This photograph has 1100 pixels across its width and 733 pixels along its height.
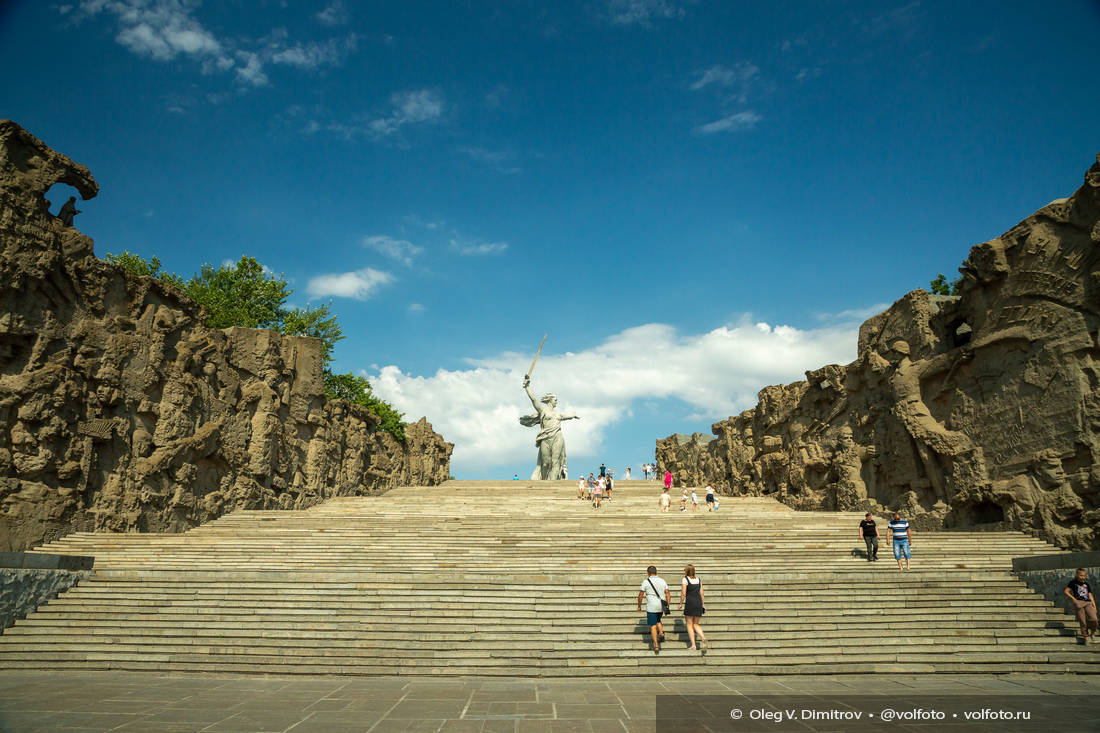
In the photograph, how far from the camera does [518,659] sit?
8500mm

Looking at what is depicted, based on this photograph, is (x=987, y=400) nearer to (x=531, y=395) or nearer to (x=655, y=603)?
(x=655, y=603)

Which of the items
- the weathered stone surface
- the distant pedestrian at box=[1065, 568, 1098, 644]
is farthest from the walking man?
the weathered stone surface

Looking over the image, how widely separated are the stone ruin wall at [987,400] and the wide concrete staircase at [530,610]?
1430mm

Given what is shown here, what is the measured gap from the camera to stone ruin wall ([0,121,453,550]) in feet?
40.8

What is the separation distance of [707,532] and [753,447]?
43.6ft

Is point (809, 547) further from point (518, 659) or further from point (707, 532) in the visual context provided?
point (518, 659)

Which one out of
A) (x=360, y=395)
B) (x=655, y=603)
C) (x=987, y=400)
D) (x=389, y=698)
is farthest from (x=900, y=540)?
(x=360, y=395)

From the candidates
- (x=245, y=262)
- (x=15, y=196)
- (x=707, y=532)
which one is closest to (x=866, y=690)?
(x=707, y=532)

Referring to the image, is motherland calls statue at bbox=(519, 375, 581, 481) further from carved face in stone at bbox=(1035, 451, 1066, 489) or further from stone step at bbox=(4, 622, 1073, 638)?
stone step at bbox=(4, 622, 1073, 638)

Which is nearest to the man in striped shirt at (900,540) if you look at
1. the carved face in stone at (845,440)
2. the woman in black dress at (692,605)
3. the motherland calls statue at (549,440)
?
the woman in black dress at (692,605)

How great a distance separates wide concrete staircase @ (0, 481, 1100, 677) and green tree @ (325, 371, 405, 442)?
69.3 feet

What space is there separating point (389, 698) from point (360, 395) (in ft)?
106

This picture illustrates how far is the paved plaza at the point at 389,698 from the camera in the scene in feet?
18.8

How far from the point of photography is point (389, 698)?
6867 millimetres
